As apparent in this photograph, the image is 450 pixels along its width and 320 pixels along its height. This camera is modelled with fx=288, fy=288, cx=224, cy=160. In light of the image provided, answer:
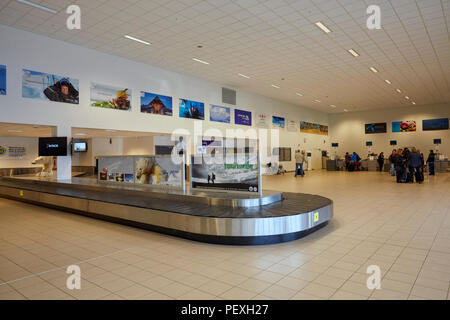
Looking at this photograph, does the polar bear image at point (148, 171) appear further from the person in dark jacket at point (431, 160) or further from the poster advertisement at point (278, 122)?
the person in dark jacket at point (431, 160)

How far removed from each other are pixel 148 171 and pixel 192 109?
797 cm

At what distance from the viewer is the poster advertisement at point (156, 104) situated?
12.5m

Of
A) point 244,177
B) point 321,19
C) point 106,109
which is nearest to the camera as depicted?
point 244,177

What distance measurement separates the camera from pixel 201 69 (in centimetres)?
1337

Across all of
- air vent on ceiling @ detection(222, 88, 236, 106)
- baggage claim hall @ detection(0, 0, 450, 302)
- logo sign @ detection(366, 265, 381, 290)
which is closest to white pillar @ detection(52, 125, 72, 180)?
baggage claim hall @ detection(0, 0, 450, 302)

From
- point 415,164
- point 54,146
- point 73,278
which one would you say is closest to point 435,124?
point 415,164

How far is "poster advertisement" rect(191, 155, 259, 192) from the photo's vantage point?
17.7ft

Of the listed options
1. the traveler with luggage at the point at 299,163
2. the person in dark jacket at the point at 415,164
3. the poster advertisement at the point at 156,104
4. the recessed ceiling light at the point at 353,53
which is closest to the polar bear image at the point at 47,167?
the poster advertisement at the point at 156,104

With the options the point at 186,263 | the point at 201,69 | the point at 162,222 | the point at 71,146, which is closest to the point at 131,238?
the point at 162,222

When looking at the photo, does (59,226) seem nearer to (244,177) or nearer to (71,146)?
(244,177)

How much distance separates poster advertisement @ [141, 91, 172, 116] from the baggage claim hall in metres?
0.07

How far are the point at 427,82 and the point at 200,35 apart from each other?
13.9 m

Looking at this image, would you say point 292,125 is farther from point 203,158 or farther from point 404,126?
point 203,158

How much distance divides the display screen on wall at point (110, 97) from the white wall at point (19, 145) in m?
9.87
